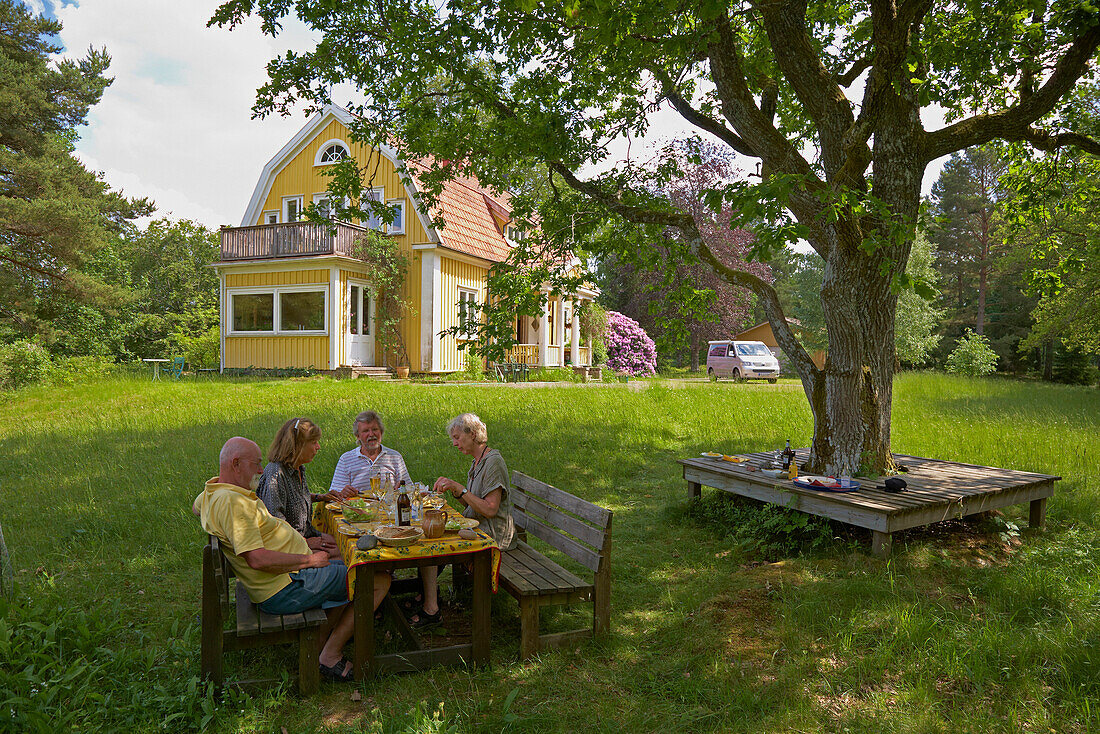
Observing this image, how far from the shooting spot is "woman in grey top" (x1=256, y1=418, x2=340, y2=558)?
4184mm

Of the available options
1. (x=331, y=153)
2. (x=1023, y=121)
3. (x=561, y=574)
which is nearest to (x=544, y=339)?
(x=331, y=153)

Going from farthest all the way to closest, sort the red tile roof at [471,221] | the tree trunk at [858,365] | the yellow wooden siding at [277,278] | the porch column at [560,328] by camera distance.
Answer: the porch column at [560,328]
the red tile roof at [471,221]
the yellow wooden siding at [277,278]
the tree trunk at [858,365]

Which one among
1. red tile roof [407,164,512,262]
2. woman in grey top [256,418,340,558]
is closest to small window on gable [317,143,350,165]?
red tile roof [407,164,512,262]

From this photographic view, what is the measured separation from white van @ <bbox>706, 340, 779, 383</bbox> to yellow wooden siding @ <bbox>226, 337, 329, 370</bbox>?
1541 cm

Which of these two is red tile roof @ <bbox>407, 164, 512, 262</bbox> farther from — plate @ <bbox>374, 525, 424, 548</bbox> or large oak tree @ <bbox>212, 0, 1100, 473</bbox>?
plate @ <bbox>374, 525, 424, 548</bbox>

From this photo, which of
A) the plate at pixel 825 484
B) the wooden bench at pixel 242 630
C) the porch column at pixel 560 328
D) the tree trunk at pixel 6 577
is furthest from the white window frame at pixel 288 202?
the wooden bench at pixel 242 630

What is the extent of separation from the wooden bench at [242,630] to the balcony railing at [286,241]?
15.6 meters

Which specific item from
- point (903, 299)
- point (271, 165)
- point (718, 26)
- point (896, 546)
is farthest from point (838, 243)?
point (903, 299)

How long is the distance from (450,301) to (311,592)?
16795mm

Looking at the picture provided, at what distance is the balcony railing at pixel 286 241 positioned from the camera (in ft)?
60.4

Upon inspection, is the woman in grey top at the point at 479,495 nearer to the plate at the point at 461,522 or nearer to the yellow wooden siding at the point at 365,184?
the plate at the point at 461,522

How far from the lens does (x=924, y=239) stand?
33094 mm

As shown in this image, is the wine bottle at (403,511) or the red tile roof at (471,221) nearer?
the wine bottle at (403,511)

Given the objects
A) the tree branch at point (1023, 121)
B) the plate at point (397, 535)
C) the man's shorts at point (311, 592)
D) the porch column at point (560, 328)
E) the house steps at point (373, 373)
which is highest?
the tree branch at point (1023, 121)
